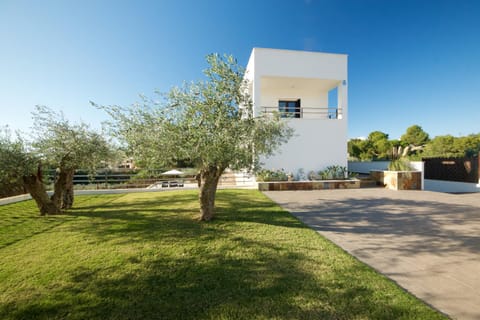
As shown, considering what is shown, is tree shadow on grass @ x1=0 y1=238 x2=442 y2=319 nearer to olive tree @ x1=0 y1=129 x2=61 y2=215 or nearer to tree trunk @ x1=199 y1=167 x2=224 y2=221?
tree trunk @ x1=199 y1=167 x2=224 y2=221

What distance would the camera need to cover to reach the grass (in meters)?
2.07

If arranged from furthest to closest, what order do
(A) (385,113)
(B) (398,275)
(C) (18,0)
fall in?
(A) (385,113) → (C) (18,0) → (B) (398,275)

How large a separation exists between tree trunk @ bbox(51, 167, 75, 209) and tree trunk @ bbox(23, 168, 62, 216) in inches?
7.7

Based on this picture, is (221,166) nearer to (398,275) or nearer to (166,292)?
(166,292)

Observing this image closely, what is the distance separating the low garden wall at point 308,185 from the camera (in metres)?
9.93

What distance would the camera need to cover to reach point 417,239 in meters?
3.95

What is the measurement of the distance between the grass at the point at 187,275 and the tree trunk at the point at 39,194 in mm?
990

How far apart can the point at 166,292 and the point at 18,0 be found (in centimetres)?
1189

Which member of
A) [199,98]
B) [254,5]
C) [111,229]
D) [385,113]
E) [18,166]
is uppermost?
[254,5]

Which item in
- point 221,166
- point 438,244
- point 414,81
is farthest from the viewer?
point 414,81

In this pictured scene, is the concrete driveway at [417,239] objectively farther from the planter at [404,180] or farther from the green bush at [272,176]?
the green bush at [272,176]

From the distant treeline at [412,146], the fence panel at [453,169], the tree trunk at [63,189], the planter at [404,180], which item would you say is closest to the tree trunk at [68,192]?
the tree trunk at [63,189]

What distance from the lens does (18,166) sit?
17.5 ft

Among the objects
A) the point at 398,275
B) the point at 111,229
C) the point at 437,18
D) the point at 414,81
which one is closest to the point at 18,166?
the point at 111,229
